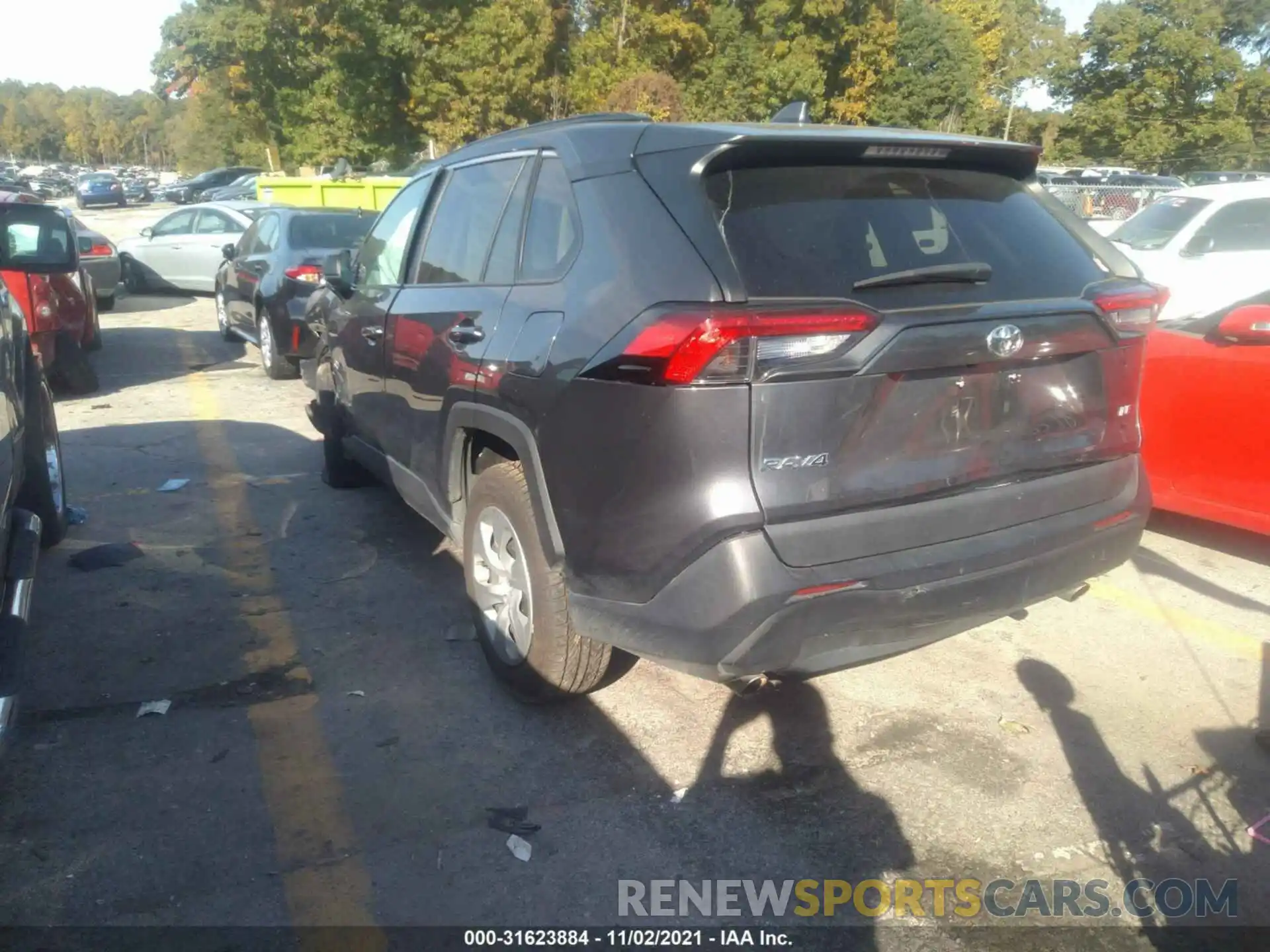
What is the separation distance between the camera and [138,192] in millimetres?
61844

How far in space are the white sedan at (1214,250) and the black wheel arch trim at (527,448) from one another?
823 cm

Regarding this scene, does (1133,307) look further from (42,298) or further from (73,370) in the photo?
(73,370)

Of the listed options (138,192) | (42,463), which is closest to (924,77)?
(138,192)

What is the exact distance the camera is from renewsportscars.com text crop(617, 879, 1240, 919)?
9.80 feet

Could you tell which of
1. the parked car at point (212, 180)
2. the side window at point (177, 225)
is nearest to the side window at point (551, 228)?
the side window at point (177, 225)

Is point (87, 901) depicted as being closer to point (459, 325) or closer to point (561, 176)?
point (459, 325)

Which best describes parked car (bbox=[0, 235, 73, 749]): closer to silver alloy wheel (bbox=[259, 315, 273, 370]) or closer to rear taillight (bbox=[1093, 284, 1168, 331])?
rear taillight (bbox=[1093, 284, 1168, 331])

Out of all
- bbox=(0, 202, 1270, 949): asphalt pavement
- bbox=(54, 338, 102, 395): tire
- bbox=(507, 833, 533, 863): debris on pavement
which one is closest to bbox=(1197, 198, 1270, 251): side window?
bbox=(0, 202, 1270, 949): asphalt pavement

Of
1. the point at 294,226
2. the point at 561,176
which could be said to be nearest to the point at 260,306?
the point at 294,226

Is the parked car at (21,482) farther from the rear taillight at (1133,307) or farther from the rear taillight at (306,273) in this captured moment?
the rear taillight at (306,273)

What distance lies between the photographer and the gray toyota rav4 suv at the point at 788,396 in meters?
2.98

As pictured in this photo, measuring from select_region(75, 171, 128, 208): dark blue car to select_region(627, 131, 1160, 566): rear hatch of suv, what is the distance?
56522 mm

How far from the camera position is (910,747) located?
12.5 feet

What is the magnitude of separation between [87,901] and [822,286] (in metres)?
2.63
